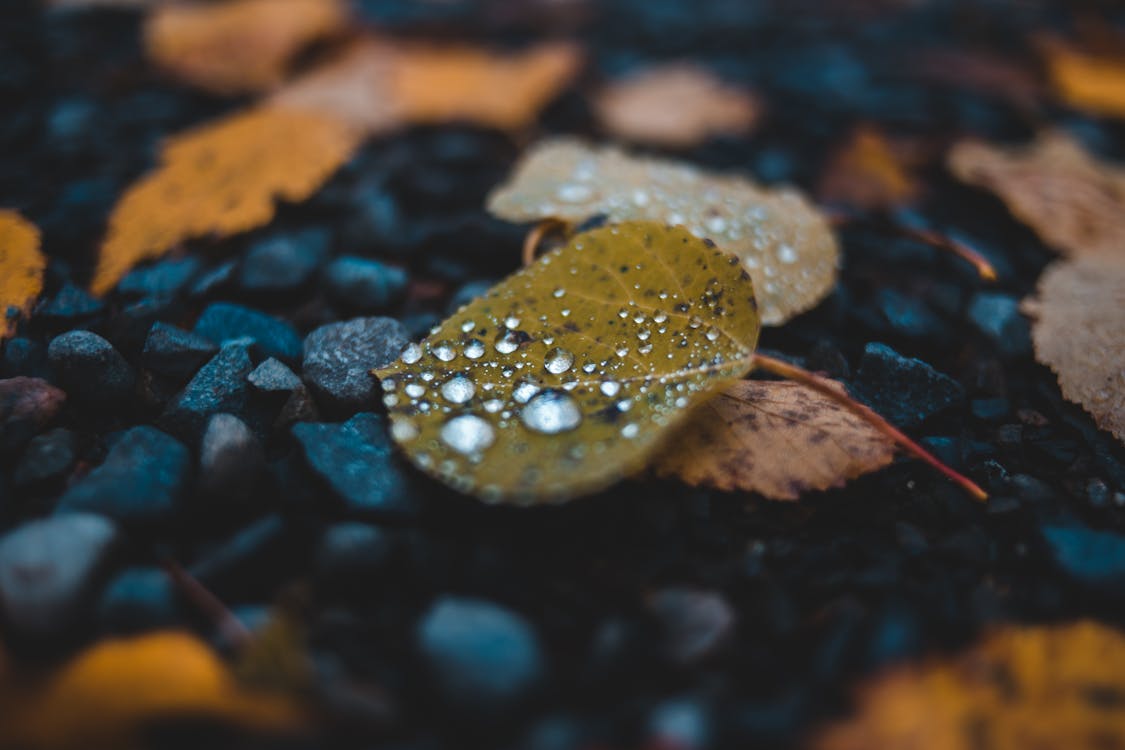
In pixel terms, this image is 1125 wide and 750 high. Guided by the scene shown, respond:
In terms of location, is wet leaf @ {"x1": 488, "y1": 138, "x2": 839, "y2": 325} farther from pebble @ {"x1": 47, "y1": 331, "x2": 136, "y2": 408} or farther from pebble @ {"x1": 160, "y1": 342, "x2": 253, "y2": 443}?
pebble @ {"x1": 47, "y1": 331, "x2": 136, "y2": 408}

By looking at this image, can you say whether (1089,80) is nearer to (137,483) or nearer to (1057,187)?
(1057,187)

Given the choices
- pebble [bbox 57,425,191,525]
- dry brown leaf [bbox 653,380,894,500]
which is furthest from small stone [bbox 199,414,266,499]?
dry brown leaf [bbox 653,380,894,500]

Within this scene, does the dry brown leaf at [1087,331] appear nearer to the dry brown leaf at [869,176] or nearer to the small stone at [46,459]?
the dry brown leaf at [869,176]

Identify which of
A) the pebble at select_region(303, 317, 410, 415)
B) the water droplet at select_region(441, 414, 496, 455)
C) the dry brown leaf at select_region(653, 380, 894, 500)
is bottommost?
the dry brown leaf at select_region(653, 380, 894, 500)

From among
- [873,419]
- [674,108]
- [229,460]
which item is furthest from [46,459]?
[674,108]

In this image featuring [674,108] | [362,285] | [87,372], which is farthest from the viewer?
[674,108]

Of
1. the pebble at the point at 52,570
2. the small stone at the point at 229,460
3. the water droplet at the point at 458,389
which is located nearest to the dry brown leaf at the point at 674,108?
the water droplet at the point at 458,389

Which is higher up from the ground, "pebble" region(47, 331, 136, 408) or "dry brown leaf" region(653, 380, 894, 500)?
"pebble" region(47, 331, 136, 408)

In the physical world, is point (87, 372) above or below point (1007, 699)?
above
